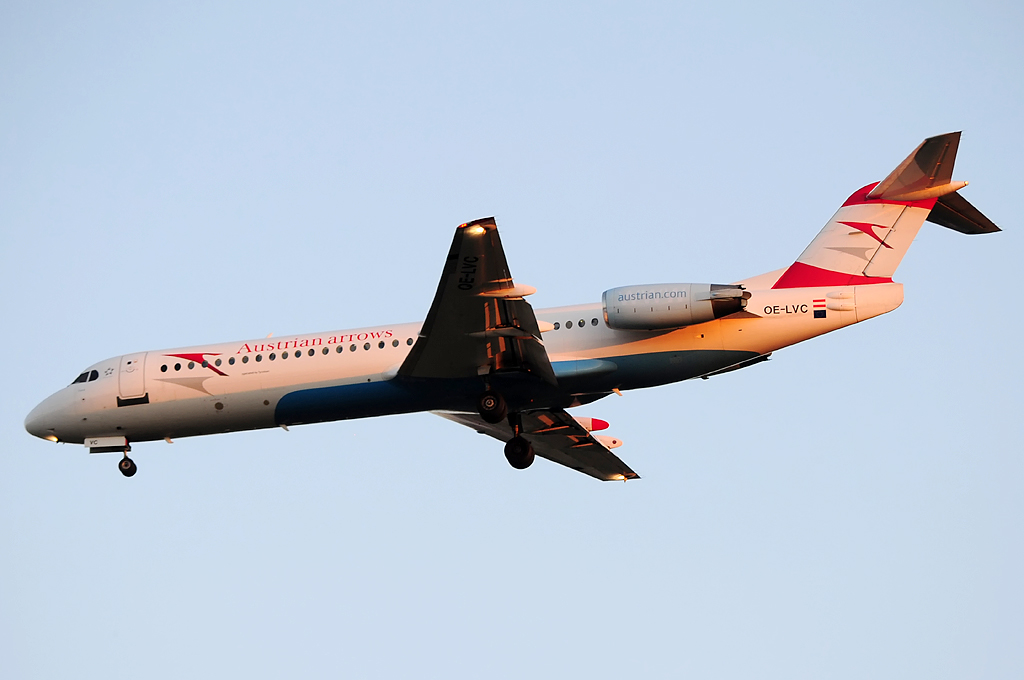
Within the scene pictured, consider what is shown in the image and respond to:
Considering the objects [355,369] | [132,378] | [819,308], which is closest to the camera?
[819,308]

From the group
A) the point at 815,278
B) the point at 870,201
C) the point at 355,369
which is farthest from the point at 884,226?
the point at 355,369

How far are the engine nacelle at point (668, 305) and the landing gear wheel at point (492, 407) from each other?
2953 millimetres

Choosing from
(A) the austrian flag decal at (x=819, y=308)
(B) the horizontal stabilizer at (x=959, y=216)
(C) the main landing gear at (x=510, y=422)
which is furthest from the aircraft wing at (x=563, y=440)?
(B) the horizontal stabilizer at (x=959, y=216)

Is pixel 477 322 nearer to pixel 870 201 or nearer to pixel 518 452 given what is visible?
pixel 518 452

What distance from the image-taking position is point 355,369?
25656 mm

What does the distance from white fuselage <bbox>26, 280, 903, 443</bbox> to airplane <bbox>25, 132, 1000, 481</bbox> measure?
0.03m

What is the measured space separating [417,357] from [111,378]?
8.02 m

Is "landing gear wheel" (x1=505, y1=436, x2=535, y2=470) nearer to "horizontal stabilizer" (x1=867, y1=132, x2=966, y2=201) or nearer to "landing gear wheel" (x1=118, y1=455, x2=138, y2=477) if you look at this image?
"landing gear wheel" (x1=118, y1=455, x2=138, y2=477)

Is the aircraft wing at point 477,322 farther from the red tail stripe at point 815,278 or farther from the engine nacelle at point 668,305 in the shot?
the red tail stripe at point 815,278

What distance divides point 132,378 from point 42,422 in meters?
2.57

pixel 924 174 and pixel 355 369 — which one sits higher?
pixel 924 174

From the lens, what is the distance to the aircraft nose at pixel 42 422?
91.8ft

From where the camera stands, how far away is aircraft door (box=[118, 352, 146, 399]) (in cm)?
2731

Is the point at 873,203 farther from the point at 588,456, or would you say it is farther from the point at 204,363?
the point at 204,363
